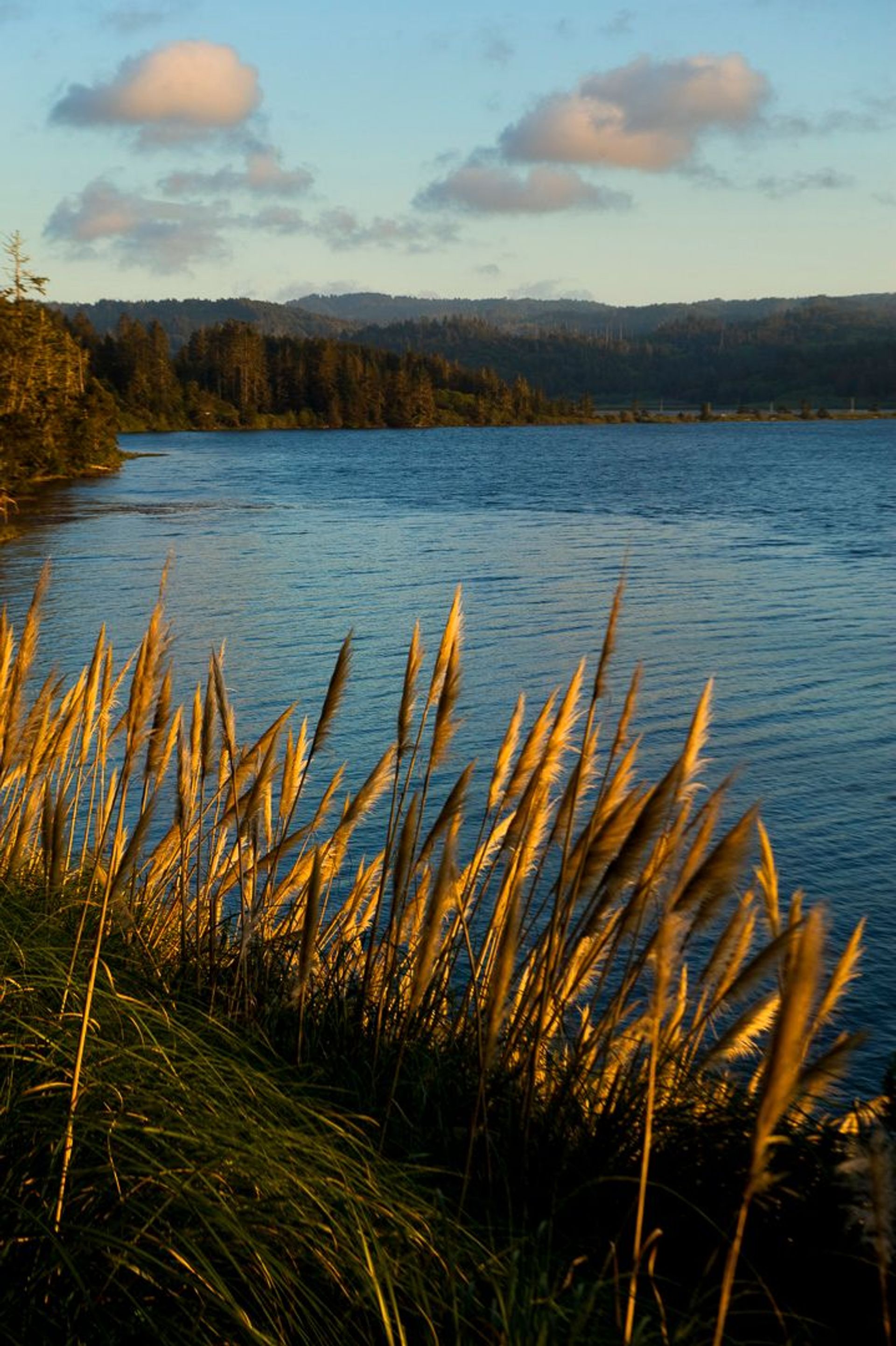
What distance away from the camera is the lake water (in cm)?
1339

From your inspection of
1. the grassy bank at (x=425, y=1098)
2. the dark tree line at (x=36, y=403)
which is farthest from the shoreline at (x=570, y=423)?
the grassy bank at (x=425, y=1098)

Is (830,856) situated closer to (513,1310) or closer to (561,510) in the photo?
(513,1310)

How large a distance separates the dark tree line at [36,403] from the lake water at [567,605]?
7.71 ft

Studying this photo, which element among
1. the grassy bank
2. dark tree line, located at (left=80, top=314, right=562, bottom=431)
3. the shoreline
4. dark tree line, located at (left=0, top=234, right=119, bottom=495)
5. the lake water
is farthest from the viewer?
the shoreline

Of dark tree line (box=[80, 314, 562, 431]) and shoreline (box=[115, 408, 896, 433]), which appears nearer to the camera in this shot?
dark tree line (box=[80, 314, 562, 431])

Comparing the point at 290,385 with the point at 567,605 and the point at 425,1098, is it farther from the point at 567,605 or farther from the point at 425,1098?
the point at 425,1098

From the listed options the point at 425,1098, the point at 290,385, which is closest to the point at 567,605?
the point at 425,1098

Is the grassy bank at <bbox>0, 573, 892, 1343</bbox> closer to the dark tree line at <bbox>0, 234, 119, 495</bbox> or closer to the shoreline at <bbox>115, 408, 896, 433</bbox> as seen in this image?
the dark tree line at <bbox>0, 234, 119, 495</bbox>

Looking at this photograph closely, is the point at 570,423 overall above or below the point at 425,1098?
below

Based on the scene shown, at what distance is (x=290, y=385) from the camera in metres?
169

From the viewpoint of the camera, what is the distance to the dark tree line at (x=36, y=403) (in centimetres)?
4684

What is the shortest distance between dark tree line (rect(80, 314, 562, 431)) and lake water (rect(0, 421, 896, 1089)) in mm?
89495

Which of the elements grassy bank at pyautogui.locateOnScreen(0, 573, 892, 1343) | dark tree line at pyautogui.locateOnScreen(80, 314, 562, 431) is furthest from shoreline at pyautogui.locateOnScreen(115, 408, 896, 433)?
grassy bank at pyautogui.locateOnScreen(0, 573, 892, 1343)

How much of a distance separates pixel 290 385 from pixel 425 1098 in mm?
170722
